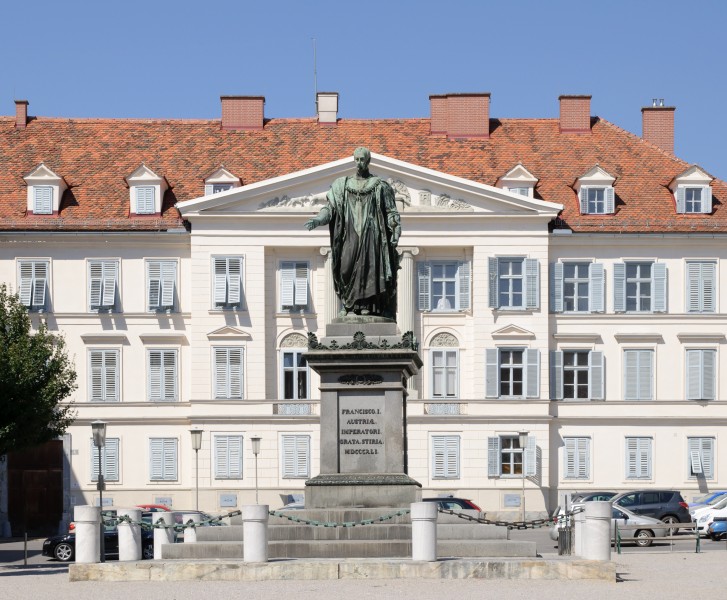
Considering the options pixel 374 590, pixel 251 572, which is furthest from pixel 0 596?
pixel 374 590

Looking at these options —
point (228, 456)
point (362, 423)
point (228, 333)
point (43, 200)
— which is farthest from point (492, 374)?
point (362, 423)

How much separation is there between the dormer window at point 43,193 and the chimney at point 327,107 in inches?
400

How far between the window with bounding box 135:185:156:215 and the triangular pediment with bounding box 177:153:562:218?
6.17 feet

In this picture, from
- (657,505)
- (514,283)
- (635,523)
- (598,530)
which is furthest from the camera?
(514,283)

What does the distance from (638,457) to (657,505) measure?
413 inches

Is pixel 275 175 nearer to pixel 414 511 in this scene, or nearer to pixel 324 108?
pixel 324 108

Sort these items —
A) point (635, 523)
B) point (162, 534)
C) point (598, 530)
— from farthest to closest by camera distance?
1. point (635, 523)
2. point (162, 534)
3. point (598, 530)

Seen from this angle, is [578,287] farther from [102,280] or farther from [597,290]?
[102,280]

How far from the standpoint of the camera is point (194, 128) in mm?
66062

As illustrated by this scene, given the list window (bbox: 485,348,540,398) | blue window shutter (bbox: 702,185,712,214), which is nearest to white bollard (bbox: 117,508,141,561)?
window (bbox: 485,348,540,398)

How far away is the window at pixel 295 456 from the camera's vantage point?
6069 cm

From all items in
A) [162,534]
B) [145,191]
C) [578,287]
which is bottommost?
[162,534]

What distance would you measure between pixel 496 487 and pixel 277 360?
8464 millimetres

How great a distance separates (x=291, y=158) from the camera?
210 ft
